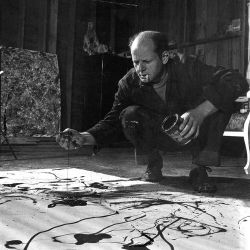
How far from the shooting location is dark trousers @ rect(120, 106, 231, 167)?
4.55ft

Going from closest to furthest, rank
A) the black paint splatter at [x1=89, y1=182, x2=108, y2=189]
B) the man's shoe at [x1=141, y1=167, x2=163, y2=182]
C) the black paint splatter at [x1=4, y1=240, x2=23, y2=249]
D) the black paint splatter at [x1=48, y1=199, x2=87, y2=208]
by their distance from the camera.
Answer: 1. the black paint splatter at [x1=4, y1=240, x2=23, y2=249]
2. the black paint splatter at [x1=48, y1=199, x2=87, y2=208]
3. the black paint splatter at [x1=89, y1=182, x2=108, y2=189]
4. the man's shoe at [x1=141, y1=167, x2=163, y2=182]

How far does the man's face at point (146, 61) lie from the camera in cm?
140

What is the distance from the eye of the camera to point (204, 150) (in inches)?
55.2

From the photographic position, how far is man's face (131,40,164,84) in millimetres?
1399

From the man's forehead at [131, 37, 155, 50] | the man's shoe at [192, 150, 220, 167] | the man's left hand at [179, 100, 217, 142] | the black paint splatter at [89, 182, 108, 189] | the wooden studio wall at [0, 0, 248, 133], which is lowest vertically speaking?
the black paint splatter at [89, 182, 108, 189]

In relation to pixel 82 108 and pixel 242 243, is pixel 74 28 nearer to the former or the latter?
pixel 82 108

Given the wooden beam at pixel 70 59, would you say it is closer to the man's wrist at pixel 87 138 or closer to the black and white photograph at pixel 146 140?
the black and white photograph at pixel 146 140

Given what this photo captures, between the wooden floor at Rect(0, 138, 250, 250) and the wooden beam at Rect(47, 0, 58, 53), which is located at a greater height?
the wooden beam at Rect(47, 0, 58, 53)

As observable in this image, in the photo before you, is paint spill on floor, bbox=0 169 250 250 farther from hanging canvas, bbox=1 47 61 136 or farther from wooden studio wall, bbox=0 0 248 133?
wooden studio wall, bbox=0 0 248 133

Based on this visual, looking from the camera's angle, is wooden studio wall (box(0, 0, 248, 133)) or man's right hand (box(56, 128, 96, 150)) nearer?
man's right hand (box(56, 128, 96, 150))

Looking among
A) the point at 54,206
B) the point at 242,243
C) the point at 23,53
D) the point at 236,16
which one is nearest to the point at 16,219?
the point at 54,206

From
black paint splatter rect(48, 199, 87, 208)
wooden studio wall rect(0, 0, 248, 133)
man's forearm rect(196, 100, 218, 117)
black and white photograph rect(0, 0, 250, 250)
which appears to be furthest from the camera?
wooden studio wall rect(0, 0, 248, 133)

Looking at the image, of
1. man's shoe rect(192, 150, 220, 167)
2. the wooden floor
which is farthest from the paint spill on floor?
man's shoe rect(192, 150, 220, 167)

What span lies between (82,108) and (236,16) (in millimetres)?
1709
